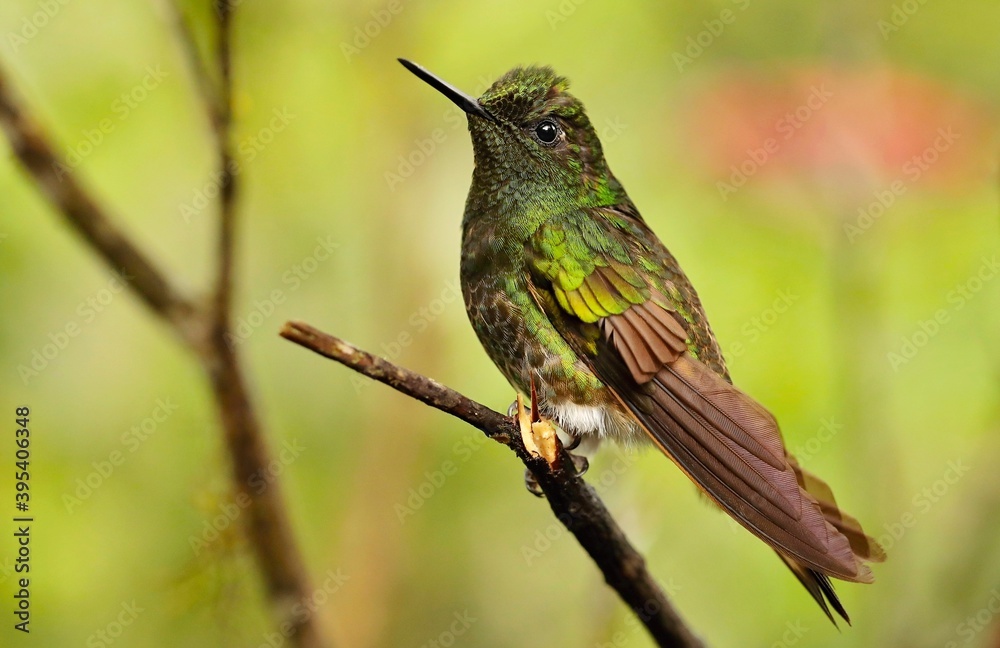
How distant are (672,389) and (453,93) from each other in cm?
141

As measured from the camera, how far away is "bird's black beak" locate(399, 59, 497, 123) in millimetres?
3364

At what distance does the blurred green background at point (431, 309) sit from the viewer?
4.75 m

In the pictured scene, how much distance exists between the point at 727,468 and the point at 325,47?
3.81 m

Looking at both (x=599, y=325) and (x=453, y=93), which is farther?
(x=453, y=93)

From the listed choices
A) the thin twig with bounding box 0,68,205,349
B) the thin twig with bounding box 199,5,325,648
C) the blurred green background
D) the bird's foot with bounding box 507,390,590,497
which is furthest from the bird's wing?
the thin twig with bounding box 0,68,205,349

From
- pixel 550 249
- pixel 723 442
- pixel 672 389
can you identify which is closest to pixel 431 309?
pixel 550 249

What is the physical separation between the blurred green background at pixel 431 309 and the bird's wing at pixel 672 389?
1.28 metres

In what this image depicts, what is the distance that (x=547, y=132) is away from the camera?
387cm

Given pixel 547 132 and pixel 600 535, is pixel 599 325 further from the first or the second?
pixel 547 132

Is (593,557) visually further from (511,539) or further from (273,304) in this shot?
(273,304)

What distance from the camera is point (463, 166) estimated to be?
5.80 metres

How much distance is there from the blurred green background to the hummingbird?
1.18 m

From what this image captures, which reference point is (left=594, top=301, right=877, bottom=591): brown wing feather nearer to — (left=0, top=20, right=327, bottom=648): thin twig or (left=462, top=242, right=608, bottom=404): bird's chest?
(left=462, top=242, right=608, bottom=404): bird's chest

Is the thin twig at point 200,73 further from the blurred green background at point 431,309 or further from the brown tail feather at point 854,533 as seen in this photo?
the brown tail feather at point 854,533
